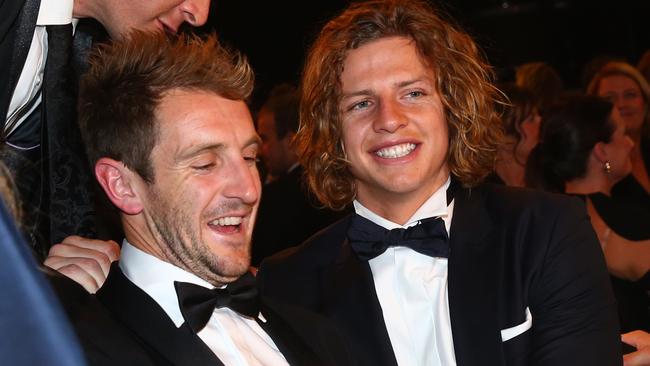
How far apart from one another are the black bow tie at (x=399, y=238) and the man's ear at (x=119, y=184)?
83 centimetres

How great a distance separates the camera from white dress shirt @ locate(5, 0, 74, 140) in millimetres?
2295

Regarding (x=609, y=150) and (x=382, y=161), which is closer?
(x=382, y=161)

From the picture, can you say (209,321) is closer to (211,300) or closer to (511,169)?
(211,300)

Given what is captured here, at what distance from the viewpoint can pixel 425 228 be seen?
9.07 feet

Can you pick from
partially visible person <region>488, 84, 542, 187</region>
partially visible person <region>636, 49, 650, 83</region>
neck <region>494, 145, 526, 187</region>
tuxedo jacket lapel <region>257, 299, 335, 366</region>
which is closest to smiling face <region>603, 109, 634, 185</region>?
partially visible person <region>488, 84, 542, 187</region>

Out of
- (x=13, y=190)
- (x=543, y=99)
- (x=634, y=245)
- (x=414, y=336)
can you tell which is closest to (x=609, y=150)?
(x=634, y=245)

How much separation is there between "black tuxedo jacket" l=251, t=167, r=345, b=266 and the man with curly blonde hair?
1.60m

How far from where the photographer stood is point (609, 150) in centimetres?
427

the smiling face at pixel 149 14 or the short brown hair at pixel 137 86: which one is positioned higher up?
the smiling face at pixel 149 14

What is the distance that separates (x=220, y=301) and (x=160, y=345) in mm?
202

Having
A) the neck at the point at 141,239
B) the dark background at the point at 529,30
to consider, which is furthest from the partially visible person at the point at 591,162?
the dark background at the point at 529,30

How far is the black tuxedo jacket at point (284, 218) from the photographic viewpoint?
15.5 ft

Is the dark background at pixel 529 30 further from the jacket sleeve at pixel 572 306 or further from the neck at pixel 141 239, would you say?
the neck at pixel 141 239

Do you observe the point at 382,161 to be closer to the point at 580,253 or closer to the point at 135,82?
the point at 580,253
